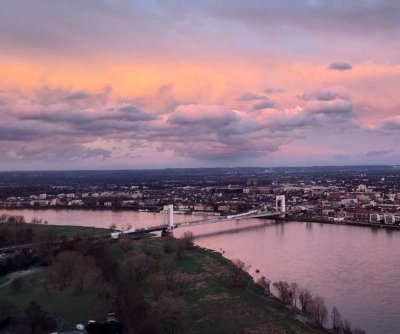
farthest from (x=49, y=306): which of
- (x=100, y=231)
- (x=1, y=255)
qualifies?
(x=100, y=231)

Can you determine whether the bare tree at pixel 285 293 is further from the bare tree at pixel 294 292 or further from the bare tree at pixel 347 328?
the bare tree at pixel 347 328

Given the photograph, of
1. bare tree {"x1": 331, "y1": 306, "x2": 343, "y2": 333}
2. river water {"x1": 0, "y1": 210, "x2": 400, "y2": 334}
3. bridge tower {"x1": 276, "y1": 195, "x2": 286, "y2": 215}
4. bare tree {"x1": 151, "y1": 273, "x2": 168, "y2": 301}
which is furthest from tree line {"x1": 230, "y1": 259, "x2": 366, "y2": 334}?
bridge tower {"x1": 276, "y1": 195, "x2": 286, "y2": 215}

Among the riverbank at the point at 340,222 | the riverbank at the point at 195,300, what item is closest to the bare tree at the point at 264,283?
the riverbank at the point at 195,300

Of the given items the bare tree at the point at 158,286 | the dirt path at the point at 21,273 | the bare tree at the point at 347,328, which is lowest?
the bare tree at the point at 347,328

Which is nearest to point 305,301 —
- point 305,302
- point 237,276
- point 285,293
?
point 305,302

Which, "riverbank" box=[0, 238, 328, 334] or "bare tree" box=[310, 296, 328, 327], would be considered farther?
"bare tree" box=[310, 296, 328, 327]

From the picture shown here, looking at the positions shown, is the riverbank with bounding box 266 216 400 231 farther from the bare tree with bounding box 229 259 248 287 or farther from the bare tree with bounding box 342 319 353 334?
the bare tree with bounding box 342 319 353 334

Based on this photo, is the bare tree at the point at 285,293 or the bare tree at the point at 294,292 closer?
the bare tree at the point at 285,293

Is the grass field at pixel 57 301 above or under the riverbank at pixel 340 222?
above
